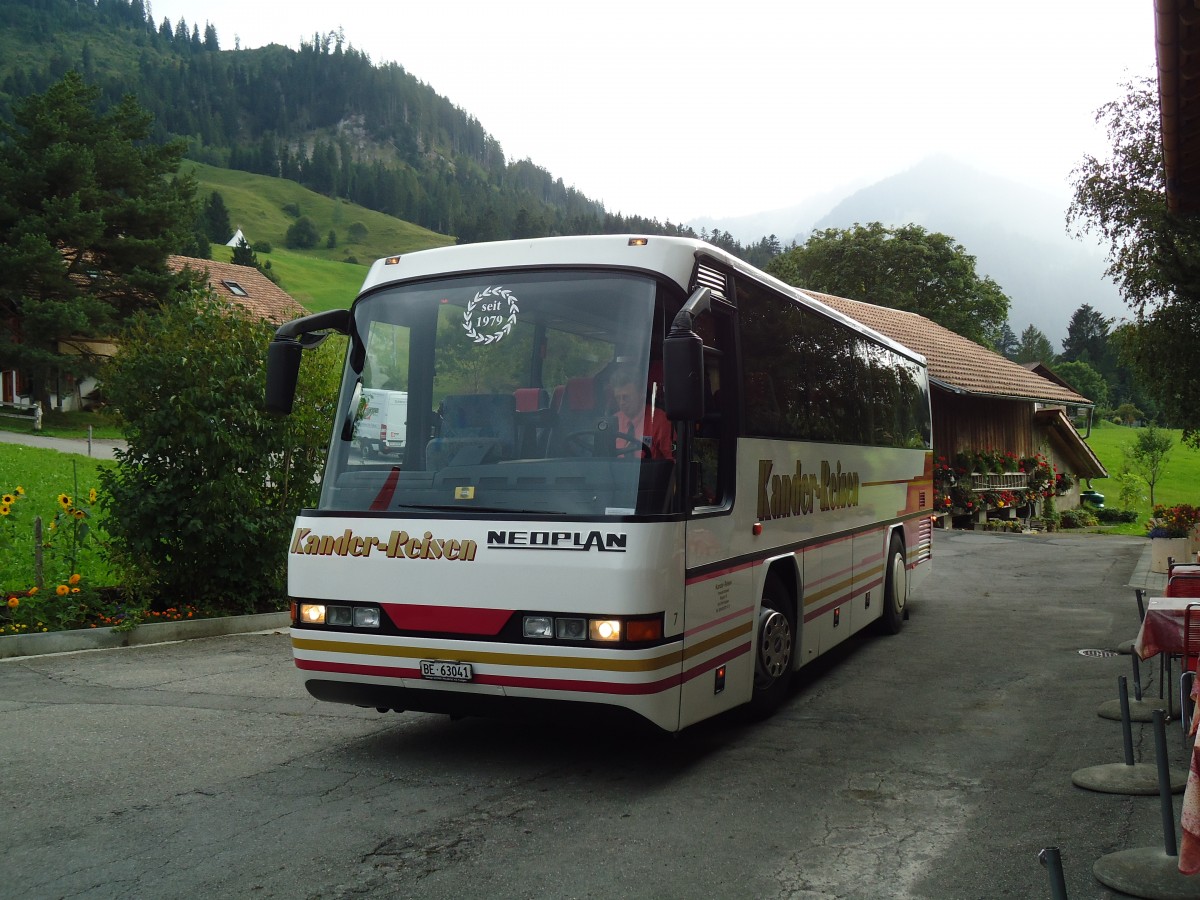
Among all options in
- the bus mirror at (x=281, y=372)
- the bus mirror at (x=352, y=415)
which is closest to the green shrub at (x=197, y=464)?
the bus mirror at (x=281, y=372)

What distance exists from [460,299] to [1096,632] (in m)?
8.34

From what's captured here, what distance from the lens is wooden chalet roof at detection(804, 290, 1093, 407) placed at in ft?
101

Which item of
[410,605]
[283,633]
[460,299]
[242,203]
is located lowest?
[283,633]

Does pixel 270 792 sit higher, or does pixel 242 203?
pixel 242 203

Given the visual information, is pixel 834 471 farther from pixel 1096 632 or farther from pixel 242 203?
pixel 242 203

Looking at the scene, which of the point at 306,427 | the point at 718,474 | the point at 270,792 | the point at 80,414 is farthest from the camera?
the point at 80,414

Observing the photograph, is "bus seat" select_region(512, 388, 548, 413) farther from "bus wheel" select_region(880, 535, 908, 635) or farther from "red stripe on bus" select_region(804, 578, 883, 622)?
"bus wheel" select_region(880, 535, 908, 635)

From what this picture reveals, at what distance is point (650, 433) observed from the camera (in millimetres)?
5773

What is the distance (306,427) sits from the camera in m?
12.3

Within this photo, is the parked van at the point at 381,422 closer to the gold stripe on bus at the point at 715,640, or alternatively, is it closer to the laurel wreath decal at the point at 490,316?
the laurel wreath decal at the point at 490,316

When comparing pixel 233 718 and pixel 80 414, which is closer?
pixel 233 718

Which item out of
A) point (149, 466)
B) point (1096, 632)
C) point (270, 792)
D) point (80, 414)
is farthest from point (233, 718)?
point (80, 414)

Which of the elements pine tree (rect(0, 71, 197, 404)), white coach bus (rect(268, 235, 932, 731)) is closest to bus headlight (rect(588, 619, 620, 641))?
white coach bus (rect(268, 235, 932, 731))

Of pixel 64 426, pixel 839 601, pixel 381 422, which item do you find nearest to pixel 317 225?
pixel 64 426
